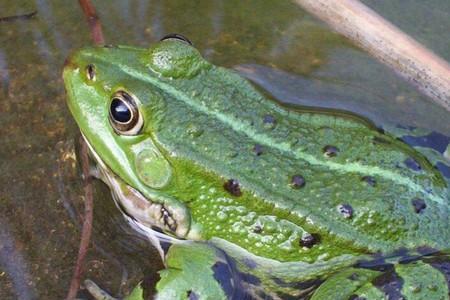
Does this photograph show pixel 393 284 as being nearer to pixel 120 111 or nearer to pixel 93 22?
pixel 120 111

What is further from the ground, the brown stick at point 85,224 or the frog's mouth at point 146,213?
the frog's mouth at point 146,213

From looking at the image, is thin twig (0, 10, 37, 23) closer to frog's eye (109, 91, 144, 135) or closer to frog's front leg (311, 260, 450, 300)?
frog's eye (109, 91, 144, 135)

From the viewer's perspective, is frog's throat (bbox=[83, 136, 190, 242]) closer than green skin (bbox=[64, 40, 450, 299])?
No

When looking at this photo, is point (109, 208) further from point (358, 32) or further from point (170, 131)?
point (358, 32)

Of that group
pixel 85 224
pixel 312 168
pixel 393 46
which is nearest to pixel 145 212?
pixel 85 224

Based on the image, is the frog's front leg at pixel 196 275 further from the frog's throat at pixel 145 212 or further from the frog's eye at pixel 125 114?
the frog's eye at pixel 125 114

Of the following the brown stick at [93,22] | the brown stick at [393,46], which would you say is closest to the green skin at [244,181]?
the brown stick at [393,46]

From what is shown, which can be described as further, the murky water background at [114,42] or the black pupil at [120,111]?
the murky water background at [114,42]

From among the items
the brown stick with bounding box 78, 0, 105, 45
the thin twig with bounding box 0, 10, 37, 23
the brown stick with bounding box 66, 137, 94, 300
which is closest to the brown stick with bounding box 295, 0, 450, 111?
the brown stick with bounding box 78, 0, 105, 45
